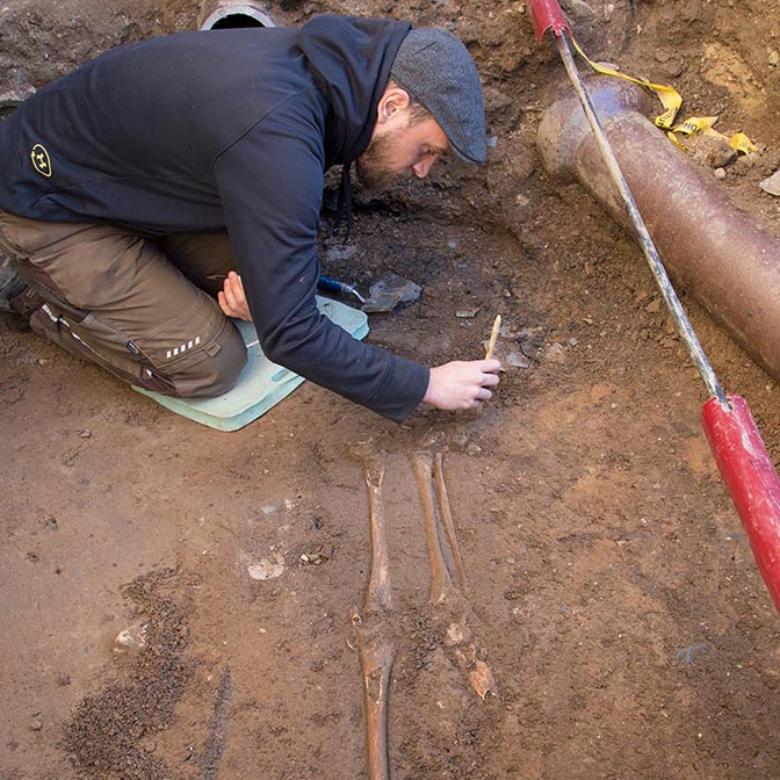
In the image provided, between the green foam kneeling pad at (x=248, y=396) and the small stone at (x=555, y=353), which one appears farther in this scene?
the small stone at (x=555, y=353)

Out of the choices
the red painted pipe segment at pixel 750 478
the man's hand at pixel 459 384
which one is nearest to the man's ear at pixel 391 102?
the man's hand at pixel 459 384

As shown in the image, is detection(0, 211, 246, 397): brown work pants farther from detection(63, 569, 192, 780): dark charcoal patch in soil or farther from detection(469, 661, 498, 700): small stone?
detection(469, 661, 498, 700): small stone

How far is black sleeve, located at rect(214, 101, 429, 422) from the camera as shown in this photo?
2496 mm

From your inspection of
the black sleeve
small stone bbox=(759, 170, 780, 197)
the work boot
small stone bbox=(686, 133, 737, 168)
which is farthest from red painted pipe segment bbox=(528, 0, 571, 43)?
the work boot

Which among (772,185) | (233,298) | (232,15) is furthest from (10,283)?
(772,185)

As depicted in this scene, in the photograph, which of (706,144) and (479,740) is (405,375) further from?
(706,144)

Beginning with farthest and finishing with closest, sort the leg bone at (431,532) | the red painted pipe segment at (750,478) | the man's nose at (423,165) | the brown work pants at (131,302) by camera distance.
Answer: the brown work pants at (131,302)
the man's nose at (423,165)
the leg bone at (431,532)
the red painted pipe segment at (750,478)

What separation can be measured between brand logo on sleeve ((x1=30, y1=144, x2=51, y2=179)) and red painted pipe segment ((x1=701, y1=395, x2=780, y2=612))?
83.2 inches

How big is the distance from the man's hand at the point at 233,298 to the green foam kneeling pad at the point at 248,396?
195mm

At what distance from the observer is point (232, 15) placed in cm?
382

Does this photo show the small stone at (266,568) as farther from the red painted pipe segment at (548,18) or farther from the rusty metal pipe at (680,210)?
the red painted pipe segment at (548,18)

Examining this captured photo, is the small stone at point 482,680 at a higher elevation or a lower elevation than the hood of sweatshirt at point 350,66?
lower

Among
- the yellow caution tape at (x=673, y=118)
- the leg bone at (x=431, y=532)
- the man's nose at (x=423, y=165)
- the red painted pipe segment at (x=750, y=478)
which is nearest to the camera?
the red painted pipe segment at (x=750, y=478)

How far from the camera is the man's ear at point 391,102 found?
8.67 ft
